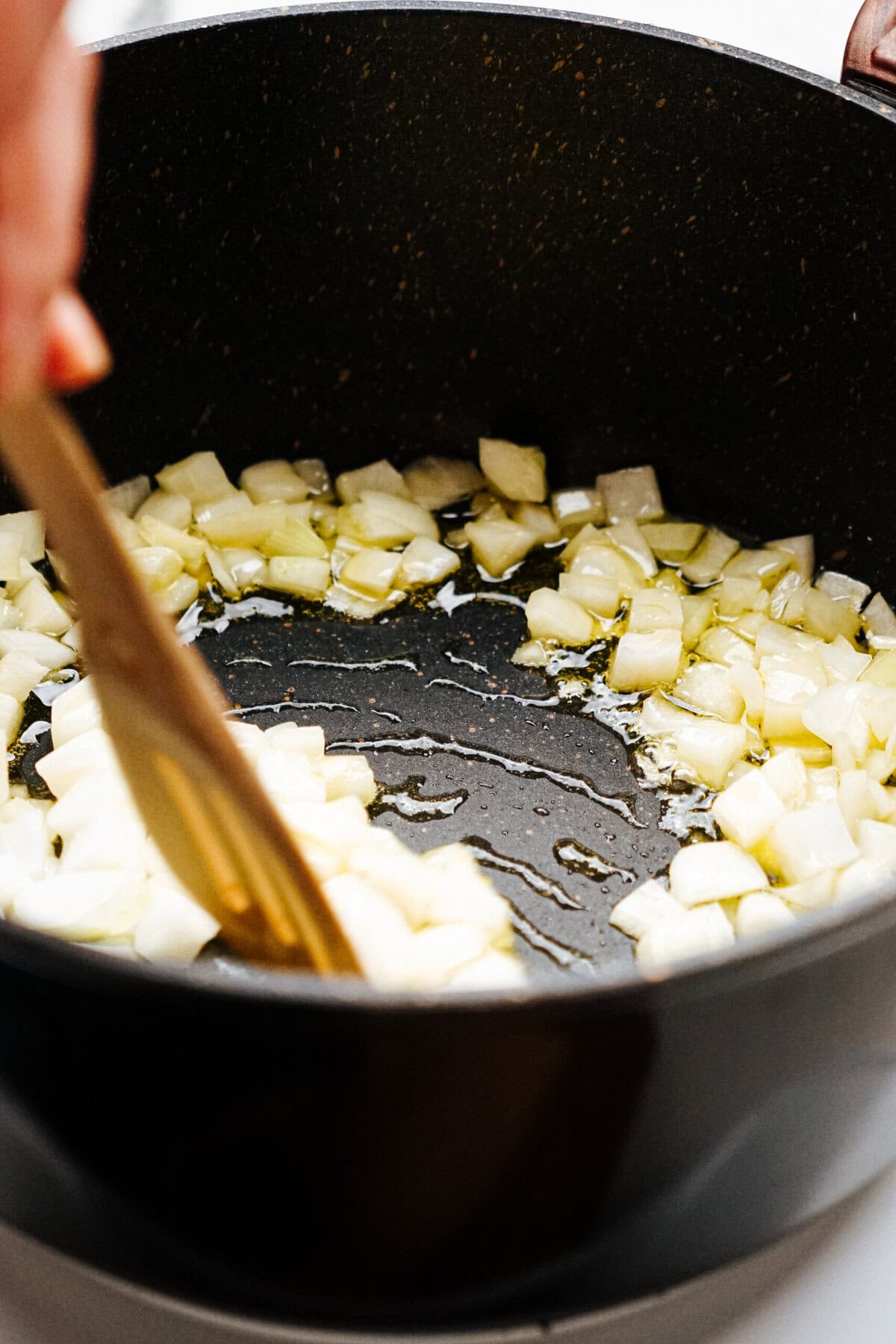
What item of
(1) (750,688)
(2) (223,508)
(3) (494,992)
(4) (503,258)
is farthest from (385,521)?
(3) (494,992)

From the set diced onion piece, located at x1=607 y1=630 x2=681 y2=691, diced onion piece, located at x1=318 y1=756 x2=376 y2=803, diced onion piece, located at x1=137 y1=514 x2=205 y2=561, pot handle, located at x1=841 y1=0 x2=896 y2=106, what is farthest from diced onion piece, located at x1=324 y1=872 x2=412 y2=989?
pot handle, located at x1=841 y1=0 x2=896 y2=106

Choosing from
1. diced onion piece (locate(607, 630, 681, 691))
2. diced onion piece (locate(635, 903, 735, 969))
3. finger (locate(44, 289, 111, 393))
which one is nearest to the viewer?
finger (locate(44, 289, 111, 393))

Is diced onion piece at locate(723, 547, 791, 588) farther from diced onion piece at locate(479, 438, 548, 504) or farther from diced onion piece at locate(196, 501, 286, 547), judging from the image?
diced onion piece at locate(196, 501, 286, 547)

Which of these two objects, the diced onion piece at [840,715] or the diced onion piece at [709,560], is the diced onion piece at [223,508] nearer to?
the diced onion piece at [709,560]

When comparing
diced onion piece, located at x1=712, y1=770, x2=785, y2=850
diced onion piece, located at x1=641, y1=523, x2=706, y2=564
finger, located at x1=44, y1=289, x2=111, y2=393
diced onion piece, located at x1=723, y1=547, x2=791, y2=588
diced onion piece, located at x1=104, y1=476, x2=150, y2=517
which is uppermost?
finger, located at x1=44, y1=289, x2=111, y2=393

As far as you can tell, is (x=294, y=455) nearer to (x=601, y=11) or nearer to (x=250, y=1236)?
(x=601, y=11)

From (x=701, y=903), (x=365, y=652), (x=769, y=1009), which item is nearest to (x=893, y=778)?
(x=701, y=903)

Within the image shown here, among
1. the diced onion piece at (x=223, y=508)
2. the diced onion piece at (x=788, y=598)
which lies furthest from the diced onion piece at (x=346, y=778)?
the diced onion piece at (x=788, y=598)
